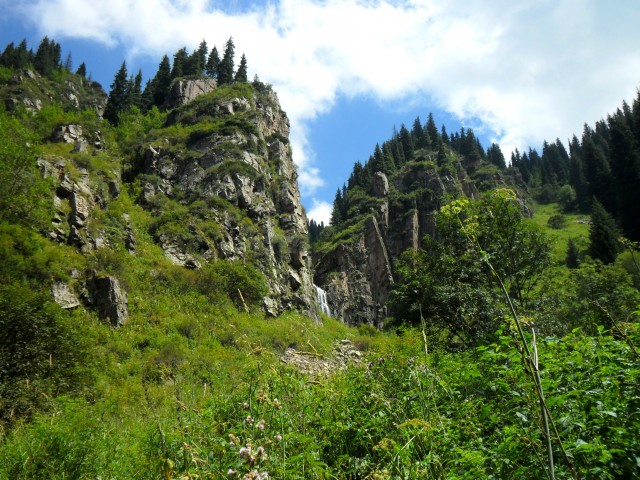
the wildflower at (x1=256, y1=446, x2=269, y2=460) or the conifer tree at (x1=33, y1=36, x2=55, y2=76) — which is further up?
the conifer tree at (x1=33, y1=36, x2=55, y2=76)

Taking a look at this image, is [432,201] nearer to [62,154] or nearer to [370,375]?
[62,154]

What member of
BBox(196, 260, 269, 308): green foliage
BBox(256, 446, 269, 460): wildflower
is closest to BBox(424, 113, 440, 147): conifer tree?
BBox(196, 260, 269, 308): green foliage

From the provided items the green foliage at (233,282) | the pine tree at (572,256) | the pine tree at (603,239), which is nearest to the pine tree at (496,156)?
the pine tree at (572,256)

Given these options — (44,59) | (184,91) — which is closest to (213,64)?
(184,91)

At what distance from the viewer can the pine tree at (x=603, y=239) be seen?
4125cm

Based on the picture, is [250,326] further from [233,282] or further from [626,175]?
[626,175]

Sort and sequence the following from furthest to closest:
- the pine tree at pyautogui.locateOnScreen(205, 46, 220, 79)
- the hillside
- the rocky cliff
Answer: the pine tree at pyautogui.locateOnScreen(205, 46, 220, 79)
the rocky cliff
the hillside

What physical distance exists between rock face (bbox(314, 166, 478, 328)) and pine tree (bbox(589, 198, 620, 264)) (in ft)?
57.3

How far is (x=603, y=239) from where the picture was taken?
4272 cm

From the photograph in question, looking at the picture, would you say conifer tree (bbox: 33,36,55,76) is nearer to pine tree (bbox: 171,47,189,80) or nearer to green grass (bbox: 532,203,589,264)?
Answer: pine tree (bbox: 171,47,189,80)

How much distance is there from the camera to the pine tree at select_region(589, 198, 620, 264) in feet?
135

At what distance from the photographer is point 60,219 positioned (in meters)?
22.2

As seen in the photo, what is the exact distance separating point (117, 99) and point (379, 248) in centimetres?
4435

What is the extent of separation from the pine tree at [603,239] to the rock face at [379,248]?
17472 mm
